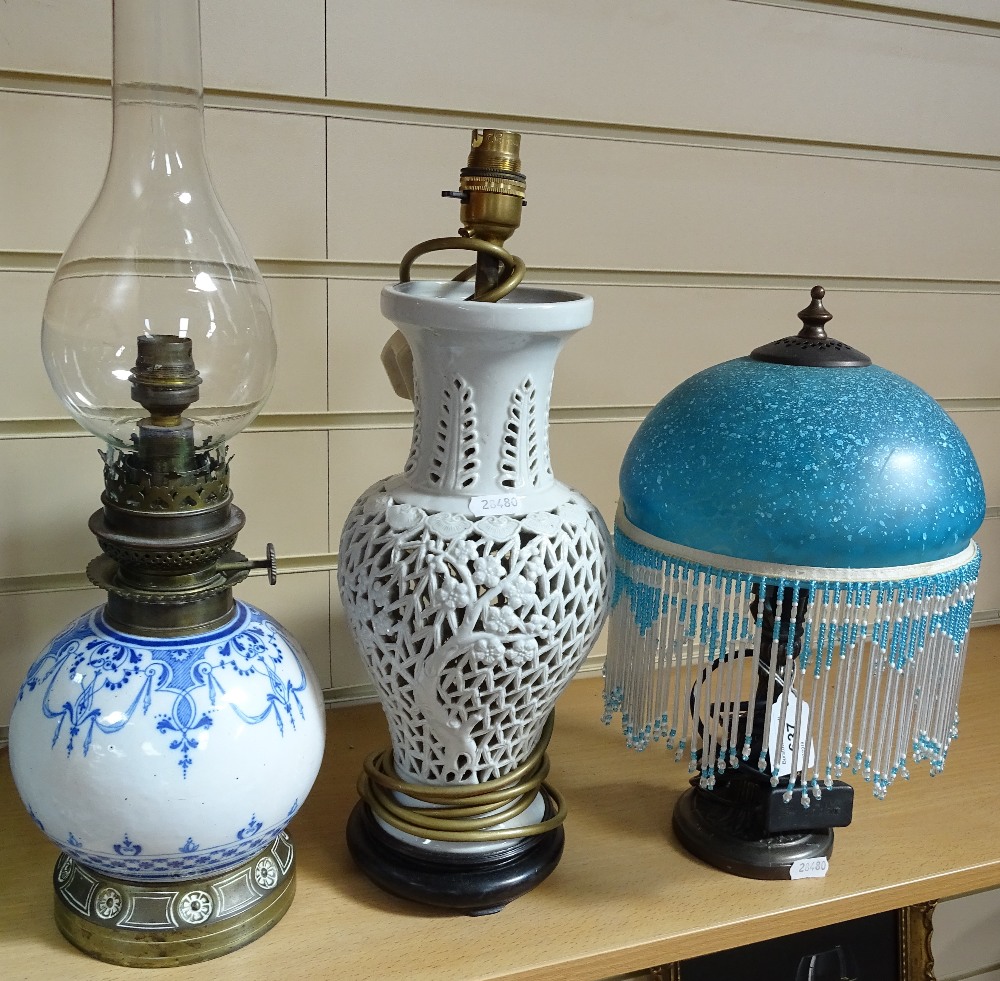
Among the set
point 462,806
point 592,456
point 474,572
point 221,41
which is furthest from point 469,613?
point 221,41

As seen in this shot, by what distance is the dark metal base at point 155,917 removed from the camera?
2.01ft

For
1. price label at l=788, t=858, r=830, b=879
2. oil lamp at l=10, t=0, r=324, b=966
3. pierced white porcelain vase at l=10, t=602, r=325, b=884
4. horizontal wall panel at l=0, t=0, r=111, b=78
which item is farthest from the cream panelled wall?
price label at l=788, t=858, r=830, b=879

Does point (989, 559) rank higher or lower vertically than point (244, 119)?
lower

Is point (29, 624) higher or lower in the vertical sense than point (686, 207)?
lower

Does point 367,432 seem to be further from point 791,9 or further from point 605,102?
point 791,9

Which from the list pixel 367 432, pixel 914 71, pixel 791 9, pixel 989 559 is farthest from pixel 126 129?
pixel 989 559

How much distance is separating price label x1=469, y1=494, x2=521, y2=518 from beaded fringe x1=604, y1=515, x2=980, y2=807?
10cm

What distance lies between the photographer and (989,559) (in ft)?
3.88

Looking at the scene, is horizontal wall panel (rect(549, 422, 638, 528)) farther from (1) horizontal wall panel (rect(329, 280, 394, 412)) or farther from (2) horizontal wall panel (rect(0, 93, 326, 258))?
(2) horizontal wall panel (rect(0, 93, 326, 258))

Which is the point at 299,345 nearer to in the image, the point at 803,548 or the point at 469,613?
the point at 469,613

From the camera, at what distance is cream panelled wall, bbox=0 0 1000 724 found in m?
0.78

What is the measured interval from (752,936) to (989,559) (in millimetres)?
697

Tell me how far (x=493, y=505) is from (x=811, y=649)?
0.23 m

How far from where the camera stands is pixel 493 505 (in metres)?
0.63
